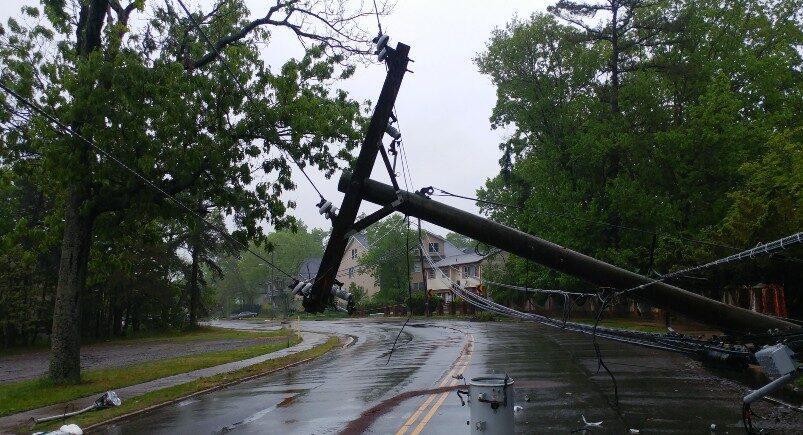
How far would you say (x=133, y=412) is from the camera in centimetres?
1255

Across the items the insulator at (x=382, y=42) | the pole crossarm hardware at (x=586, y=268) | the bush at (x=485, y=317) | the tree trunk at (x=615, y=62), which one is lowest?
the bush at (x=485, y=317)

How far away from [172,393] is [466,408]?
7.84 metres

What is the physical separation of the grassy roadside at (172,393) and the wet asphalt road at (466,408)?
0.48 m

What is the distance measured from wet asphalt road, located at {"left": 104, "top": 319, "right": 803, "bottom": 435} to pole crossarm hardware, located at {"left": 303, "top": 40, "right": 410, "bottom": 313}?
2831 mm

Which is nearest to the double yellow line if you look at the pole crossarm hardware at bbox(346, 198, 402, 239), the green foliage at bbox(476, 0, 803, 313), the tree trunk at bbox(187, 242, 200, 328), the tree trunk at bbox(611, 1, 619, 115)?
the pole crossarm hardware at bbox(346, 198, 402, 239)

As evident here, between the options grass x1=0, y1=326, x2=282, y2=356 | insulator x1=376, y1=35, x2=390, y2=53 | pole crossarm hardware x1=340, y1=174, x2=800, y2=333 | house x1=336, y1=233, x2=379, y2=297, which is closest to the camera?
pole crossarm hardware x1=340, y1=174, x2=800, y2=333

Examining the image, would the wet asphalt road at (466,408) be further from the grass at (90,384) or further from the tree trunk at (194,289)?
the tree trunk at (194,289)

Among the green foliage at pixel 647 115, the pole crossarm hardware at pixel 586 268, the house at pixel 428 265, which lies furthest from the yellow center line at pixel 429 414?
the house at pixel 428 265

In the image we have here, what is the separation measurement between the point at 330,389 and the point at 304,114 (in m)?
7.71

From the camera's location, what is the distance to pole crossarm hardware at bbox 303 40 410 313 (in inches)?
325

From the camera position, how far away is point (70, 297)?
666 inches

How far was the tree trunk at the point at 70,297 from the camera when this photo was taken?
16.8 m

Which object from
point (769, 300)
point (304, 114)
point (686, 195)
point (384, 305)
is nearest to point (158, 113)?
point (304, 114)

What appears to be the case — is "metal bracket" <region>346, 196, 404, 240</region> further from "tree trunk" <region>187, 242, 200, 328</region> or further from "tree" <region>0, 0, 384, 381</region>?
"tree trunk" <region>187, 242, 200, 328</region>
